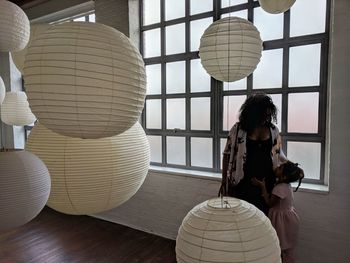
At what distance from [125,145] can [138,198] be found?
2.36 metres

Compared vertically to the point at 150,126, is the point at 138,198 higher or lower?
lower

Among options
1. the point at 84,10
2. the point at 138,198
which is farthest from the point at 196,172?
the point at 84,10

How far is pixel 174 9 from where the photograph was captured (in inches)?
119

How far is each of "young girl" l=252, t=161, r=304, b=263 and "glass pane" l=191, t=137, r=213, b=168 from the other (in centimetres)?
109

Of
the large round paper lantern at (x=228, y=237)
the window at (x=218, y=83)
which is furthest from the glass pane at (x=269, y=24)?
the large round paper lantern at (x=228, y=237)

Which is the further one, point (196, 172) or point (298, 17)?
point (196, 172)

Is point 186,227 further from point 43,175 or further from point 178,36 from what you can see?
point 178,36

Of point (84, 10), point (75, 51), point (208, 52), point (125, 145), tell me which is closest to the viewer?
point (75, 51)

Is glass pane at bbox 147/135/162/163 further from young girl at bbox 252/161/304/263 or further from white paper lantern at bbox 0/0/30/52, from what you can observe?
white paper lantern at bbox 0/0/30/52

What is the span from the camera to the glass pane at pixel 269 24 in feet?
7.94

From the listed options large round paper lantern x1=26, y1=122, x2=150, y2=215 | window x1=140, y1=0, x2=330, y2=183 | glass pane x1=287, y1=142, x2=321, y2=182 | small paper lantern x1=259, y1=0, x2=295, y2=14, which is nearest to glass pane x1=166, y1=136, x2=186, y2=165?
window x1=140, y1=0, x2=330, y2=183

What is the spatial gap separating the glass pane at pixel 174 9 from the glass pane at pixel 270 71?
1.07 m

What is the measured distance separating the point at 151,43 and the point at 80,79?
8.81 ft

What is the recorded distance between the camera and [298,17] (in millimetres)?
2330
